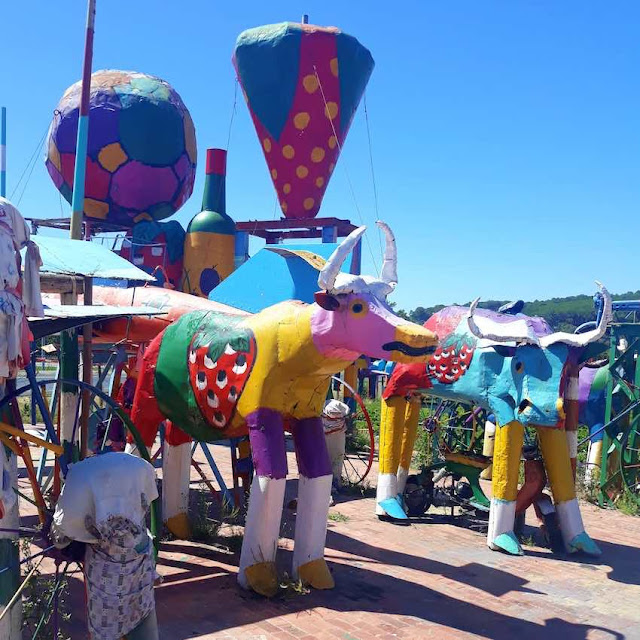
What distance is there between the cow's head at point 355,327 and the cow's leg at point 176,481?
7.61 ft

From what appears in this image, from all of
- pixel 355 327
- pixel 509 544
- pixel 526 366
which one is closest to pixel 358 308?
pixel 355 327

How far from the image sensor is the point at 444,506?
30.8 feet

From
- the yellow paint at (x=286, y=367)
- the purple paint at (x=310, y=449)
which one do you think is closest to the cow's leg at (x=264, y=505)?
the yellow paint at (x=286, y=367)

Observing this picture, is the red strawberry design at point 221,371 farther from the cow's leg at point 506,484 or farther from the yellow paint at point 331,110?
the yellow paint at point 331,110

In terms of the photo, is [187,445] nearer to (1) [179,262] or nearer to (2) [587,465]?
(2) [587,465]

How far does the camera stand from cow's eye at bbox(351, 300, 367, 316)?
18.6 feet

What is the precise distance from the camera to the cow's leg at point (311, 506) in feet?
19.6

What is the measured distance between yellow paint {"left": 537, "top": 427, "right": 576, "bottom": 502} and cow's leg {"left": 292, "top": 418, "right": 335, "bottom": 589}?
266 cm

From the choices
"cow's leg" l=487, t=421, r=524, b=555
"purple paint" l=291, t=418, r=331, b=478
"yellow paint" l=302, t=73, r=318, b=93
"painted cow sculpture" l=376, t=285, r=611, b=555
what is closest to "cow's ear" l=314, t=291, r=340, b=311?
"purple paint" l=291, t=418, r=331, b=478

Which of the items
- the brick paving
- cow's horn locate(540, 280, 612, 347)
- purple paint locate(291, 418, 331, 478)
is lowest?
the brick paving

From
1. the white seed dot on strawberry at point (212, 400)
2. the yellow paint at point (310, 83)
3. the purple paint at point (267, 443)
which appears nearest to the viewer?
the purple paint at point (267, 443)

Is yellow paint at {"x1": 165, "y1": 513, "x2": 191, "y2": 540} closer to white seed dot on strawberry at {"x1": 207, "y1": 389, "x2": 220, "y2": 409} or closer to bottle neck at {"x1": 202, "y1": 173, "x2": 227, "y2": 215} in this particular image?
white seed dot on strawberry at {"x1": 207, "y1": 389, "x2": 220, "y2": 409}

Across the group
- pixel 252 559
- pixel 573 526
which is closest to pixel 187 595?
pixel 252 559

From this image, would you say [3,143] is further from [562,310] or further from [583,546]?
[562,310]
